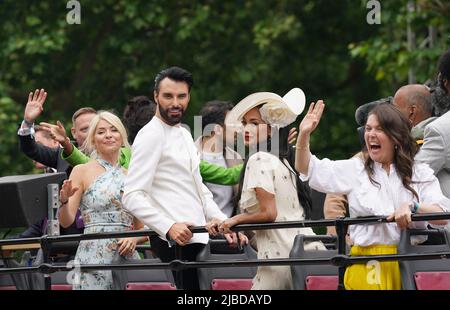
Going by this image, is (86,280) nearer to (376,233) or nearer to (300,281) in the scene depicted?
(300,281)

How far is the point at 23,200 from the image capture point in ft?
24.1

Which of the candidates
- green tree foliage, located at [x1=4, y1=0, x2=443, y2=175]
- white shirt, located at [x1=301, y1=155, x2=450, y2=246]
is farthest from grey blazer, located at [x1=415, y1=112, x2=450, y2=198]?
green tree foliage, located at [x1=4, y1=0, x2=443, y2=175]

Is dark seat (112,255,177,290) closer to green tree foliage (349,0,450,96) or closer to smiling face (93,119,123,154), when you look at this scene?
smiling face (93,119,123,154)

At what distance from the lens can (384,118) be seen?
21.3 ft

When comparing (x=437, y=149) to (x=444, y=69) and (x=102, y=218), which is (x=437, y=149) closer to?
(x=444, y=69)

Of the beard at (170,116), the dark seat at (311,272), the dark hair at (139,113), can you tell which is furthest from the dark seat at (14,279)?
the dark seat at (311,272)

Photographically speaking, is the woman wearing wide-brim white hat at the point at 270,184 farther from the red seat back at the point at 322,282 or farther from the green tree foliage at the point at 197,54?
the green tree foliage at the point at 197,54

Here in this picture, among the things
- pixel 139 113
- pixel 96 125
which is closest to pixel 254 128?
pixel 96 125

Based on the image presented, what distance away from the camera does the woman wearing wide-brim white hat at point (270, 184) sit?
670 cm

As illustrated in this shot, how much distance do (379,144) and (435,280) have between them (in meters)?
0.72
